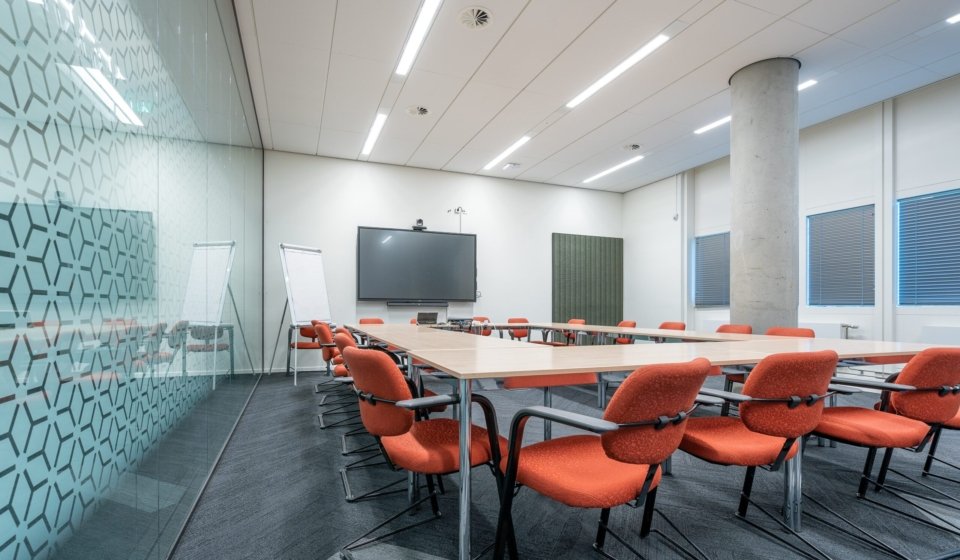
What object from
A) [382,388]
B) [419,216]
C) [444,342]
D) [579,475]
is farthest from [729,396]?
[419,216]

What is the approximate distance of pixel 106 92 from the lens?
46.8 inches

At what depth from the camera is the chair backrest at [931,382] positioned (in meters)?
1.77

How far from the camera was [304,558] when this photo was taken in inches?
66.7

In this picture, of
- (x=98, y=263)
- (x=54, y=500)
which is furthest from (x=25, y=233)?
(x=54, y=500)

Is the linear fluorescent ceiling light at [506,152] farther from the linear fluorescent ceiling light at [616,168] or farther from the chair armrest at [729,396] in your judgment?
the chair armrest at [729,396]

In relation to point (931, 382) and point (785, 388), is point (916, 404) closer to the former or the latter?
point (931, 382)

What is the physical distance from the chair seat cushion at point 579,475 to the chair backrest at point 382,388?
1.30ft

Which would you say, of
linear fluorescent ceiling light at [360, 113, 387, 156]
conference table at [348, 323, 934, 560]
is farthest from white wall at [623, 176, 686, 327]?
conference table at [348, 323, 934, 560]

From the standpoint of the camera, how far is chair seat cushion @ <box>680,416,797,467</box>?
1575 millimetres

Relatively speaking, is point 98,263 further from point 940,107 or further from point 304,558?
point 940,107

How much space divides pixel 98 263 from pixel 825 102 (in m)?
6.54

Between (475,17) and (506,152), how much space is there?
3.09 metres

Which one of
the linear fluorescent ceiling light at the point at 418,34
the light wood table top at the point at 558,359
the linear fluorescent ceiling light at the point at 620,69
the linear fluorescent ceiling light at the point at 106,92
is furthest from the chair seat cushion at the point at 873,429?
the linear fluorescent ceiling light at the point at 418,34

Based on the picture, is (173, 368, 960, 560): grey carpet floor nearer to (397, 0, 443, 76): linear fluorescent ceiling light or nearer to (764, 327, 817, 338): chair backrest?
(764, 327, 817, 338): chair backrest
